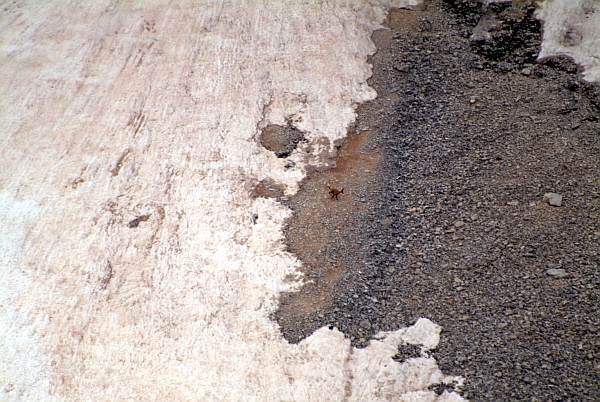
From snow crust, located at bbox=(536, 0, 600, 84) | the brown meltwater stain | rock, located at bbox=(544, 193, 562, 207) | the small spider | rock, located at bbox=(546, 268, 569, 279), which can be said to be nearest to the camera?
rock, located at bbox=(546, 268, 569, 279)

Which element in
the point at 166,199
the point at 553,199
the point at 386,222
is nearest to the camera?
the point at 553,199

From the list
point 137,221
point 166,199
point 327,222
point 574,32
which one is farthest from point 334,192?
point 574,32

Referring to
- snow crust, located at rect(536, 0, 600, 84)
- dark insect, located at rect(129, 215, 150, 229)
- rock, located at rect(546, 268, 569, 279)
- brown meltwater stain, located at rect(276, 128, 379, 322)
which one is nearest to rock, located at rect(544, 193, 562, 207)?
rock, located at rect(546, 268, 569, 279)

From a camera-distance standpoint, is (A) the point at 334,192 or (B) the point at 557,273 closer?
(B) the point at 557,273

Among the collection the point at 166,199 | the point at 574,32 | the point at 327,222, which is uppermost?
the point at 574,32

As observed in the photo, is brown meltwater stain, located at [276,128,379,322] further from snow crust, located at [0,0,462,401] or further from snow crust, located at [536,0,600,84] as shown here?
snow crust, located at [536,0,600,84]

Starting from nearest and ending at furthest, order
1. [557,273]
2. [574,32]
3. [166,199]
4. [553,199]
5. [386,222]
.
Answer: [557,273] → [553,199] → [386,222] → [166,199] → [574,32]

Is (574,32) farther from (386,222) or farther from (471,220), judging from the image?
(386,222)
